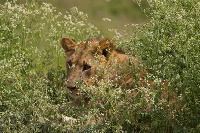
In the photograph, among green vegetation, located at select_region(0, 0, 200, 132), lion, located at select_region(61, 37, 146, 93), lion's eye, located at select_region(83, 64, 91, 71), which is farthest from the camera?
lion's eye, located at select_region(83, 64, 91, 71)

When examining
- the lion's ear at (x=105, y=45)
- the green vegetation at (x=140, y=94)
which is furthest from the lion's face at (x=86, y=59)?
the green vegetation at (x=140, y=94)

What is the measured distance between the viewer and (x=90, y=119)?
746 centimetres

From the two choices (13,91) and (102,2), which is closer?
(13,91)

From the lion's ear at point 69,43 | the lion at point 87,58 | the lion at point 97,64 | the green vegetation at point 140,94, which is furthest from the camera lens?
the lion's ear at point 69,43

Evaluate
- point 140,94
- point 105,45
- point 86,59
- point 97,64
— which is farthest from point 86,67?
point 140,94

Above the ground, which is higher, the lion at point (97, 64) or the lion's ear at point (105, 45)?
the lion's ear at point (105, 45)

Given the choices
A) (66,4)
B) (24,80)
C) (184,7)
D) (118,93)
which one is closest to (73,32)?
(24,80)

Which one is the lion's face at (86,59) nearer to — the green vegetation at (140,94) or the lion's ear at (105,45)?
the lion's ear at (105,45)

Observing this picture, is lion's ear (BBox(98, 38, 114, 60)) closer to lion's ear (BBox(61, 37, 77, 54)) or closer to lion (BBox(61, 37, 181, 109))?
lion (BBox(61, 37, 181, 109))

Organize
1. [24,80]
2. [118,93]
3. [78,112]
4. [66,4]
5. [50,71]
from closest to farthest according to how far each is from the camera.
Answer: [118,93]
[78,112]
[24,80]
[50,71]
[66,4]

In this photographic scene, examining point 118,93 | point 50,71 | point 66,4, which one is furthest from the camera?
point 66,4

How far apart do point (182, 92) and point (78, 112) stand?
134 cm

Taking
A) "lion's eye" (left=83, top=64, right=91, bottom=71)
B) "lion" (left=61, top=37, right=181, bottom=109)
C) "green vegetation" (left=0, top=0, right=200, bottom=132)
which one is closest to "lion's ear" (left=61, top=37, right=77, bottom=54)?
"lion" (left=61, top=37, right=181, bottom=109)

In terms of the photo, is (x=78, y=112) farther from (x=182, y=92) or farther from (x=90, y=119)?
(x=182, y=92)
